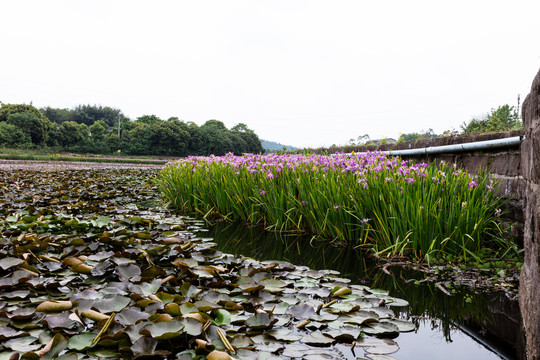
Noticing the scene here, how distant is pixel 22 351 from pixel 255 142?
3327 inches

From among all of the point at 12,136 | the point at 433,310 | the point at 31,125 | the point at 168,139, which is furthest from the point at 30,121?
the point at 433,310

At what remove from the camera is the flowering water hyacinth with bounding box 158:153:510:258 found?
2.83 meters

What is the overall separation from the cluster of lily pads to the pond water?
12cm

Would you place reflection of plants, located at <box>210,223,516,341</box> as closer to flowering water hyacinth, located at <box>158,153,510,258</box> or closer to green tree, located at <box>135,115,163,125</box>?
flowering water hyacinth, located at <box>158,153,510,258</box>

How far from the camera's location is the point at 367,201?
3.23 m

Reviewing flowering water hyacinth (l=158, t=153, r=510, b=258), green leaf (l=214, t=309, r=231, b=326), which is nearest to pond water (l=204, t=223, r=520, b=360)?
flowering water hyacinth (l=158, t=153, r=510, b=258)

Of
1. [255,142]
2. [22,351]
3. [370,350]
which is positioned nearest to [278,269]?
[370,350]

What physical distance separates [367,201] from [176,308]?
2206 millimetres

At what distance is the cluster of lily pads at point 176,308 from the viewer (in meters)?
1.36

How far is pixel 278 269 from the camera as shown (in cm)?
246

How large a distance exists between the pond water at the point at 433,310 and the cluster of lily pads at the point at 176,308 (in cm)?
12

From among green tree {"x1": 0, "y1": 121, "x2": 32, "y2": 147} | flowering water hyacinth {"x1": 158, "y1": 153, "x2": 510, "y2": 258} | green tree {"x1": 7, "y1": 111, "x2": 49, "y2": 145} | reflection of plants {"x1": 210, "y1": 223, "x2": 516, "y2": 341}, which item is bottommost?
reflection of plants {"x1": 210, "y1": 223, "x2": 516, "y2": 341}

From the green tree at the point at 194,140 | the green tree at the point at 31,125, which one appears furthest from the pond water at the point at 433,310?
the green tree at the point at 194,140

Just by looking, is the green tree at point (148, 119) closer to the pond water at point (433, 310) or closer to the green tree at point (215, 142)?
the green tree at point (215, 142)
